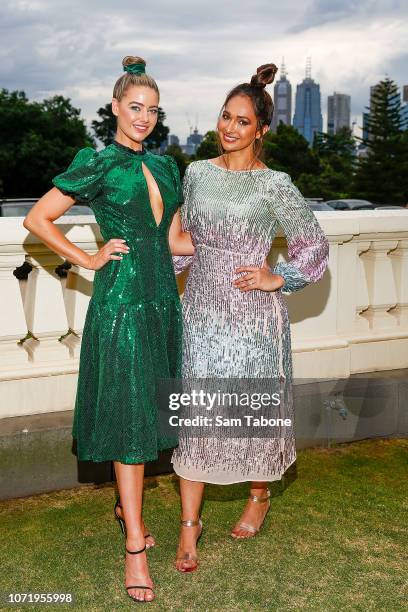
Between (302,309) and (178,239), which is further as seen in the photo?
(302,309)

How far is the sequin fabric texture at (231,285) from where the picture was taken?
3.35 metres

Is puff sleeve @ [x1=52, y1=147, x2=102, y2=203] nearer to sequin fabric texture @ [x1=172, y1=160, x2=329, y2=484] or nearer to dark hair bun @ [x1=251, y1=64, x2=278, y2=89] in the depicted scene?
sequin fabric texture @ [x1=172, y1=160, x2=329, y2=484]

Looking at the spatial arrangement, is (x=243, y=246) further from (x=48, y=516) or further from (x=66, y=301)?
(x=48, y=516)

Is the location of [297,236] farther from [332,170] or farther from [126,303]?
[332,170]

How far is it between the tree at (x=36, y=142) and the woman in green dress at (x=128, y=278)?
47.5 m

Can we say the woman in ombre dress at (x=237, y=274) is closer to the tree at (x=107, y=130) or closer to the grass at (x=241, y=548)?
the grass at (x=241, y=548)

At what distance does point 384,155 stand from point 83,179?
1946 inches

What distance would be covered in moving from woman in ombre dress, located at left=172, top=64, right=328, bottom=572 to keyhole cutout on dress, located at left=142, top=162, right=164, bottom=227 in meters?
0.21

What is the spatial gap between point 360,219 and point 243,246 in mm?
1575

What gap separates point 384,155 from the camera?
5031 cm

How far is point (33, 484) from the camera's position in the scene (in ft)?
13.3

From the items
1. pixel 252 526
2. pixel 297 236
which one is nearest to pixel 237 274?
pixel 297 236

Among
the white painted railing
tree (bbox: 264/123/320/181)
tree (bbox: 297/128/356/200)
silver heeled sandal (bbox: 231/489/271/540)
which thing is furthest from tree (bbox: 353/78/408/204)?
silver heeled sandal (bbox: 231/489/271/540)

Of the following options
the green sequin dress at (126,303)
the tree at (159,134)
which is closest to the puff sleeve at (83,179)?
the green sequin dress at (126,303)
